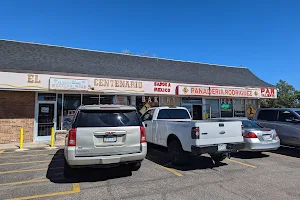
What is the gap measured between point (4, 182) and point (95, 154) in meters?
2.63

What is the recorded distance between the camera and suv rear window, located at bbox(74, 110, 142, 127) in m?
5.17

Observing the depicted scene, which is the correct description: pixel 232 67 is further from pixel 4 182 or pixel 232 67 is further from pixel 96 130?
pixel 4 182

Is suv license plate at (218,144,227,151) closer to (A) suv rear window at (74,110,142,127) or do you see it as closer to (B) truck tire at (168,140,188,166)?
(B) truck tire at (168,140,188,166)

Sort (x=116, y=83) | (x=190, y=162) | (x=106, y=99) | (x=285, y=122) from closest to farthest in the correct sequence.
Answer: (x=190, y=162)
(x=285, y=122)
(x=116, y=83)
(x=106, y=99)

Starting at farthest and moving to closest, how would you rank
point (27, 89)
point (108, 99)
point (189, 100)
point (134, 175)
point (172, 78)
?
point (189, 100), point (172, 78), point (108, 99), point (27, 89), point (134, 175)

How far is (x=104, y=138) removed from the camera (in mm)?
5145

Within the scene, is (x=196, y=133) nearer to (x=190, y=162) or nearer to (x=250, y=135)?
(x=190, y=162)

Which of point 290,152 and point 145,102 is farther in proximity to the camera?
point 145,102

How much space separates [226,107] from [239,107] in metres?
1.57

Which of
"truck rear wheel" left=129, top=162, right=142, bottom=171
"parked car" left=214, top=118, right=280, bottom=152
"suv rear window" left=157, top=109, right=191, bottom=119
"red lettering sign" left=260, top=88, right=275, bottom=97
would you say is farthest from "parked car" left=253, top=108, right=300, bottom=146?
"red lettering sign" left=260, top=88, right=275, bottom=97

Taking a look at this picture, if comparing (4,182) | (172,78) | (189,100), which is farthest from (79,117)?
(189,100)

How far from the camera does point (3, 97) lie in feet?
39.7

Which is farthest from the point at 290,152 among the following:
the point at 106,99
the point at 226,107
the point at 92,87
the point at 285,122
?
the point at 92,87

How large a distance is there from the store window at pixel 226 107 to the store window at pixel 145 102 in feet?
21.4
